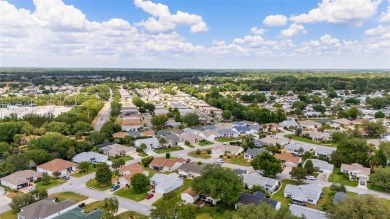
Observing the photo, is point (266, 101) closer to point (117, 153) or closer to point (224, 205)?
point (117, 153)

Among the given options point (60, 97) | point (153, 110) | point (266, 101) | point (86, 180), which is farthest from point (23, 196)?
point (266, 101)

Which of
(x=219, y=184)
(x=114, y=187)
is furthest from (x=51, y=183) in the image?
(x=219, y=184)

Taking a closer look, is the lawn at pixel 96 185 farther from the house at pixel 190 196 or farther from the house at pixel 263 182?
the house at pixel 263 182

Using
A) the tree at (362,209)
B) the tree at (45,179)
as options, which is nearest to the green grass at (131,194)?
the tree at (45,179)

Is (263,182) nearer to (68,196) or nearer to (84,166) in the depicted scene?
(68,196)

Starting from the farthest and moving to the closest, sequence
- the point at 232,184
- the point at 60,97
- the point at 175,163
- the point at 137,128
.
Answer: the point at 60,97 < the point at 137,128 < the point at 175,163 < the point at 232,184

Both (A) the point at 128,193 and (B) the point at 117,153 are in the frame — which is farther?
(B) the point at 117,153
